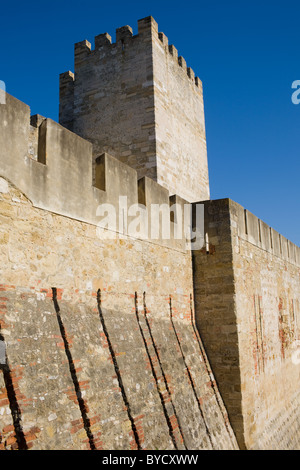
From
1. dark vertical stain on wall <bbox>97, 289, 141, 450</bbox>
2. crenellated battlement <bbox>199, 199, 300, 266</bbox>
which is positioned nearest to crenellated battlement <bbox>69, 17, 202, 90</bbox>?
crenellated battlement <bbox>199, 199, 300, 266</bbox>

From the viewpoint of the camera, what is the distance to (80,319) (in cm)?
493

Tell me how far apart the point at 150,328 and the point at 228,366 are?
2.05 metres

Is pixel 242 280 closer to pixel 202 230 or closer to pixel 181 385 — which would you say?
pixel 202 230

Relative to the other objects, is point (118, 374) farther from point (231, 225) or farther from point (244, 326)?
point (231, 225)

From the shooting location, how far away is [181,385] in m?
→ 6.41

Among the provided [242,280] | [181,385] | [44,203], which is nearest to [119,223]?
[44,203]

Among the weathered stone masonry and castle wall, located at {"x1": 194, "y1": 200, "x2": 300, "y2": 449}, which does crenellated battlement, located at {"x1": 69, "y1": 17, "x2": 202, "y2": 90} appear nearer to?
the weathered stone masonry

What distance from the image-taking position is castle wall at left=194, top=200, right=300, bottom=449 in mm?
7465

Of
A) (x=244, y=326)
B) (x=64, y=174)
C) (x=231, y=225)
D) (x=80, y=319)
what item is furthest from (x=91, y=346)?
(x=231, y=225)

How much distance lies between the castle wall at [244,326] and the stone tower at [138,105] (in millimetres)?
2376

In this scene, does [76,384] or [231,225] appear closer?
[76,384]

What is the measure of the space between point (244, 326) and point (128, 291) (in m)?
2.91

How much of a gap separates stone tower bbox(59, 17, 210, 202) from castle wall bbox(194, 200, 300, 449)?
238 centimetres

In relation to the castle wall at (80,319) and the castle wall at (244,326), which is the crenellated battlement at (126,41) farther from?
the castle wall at (80,319)
